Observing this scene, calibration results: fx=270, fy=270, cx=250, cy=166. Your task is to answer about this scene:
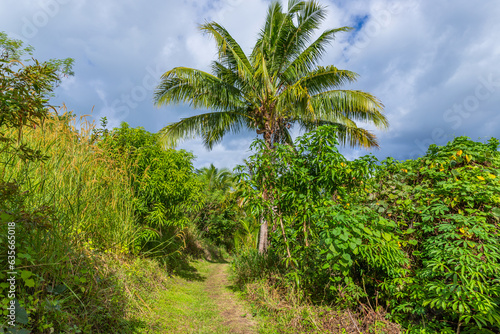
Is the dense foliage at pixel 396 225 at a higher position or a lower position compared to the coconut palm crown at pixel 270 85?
lower

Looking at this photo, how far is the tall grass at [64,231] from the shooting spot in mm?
2404

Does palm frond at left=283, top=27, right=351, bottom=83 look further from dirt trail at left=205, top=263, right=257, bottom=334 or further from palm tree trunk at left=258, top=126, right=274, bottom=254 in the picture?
dirt trail at left=205, top=263, right=257, bottom=334

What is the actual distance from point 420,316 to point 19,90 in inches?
201

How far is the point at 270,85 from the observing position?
9.41 metres

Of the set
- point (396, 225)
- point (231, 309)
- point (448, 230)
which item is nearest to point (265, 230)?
point (231, 309)

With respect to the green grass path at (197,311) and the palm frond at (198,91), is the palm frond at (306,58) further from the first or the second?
the green grass path at (197,311)

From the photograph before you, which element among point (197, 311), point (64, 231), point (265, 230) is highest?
point (265, 230)

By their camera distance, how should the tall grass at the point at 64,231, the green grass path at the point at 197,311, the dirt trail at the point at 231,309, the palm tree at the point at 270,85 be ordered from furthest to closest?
the palm tree at the point at 270,85 < the dirt trail at the point at 231,309 < the green grass path at the point at 197,311 < the tall grass at the point at 64,231

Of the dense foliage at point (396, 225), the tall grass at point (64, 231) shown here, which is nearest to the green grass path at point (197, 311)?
the tall grass at point (64, 231)

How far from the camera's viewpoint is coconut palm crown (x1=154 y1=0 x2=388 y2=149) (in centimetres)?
959

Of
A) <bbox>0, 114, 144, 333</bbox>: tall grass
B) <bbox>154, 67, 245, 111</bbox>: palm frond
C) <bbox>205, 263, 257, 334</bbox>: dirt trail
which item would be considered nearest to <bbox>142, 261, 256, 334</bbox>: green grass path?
<bbox>205, 263, 257, 334</bbox>: dirt trail

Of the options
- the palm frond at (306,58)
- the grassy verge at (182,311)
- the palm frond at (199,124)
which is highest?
the palm frond at (306,58)

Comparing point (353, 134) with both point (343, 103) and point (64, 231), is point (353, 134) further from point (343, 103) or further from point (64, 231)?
point (64, 231)

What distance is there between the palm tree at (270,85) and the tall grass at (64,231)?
19.7ft
